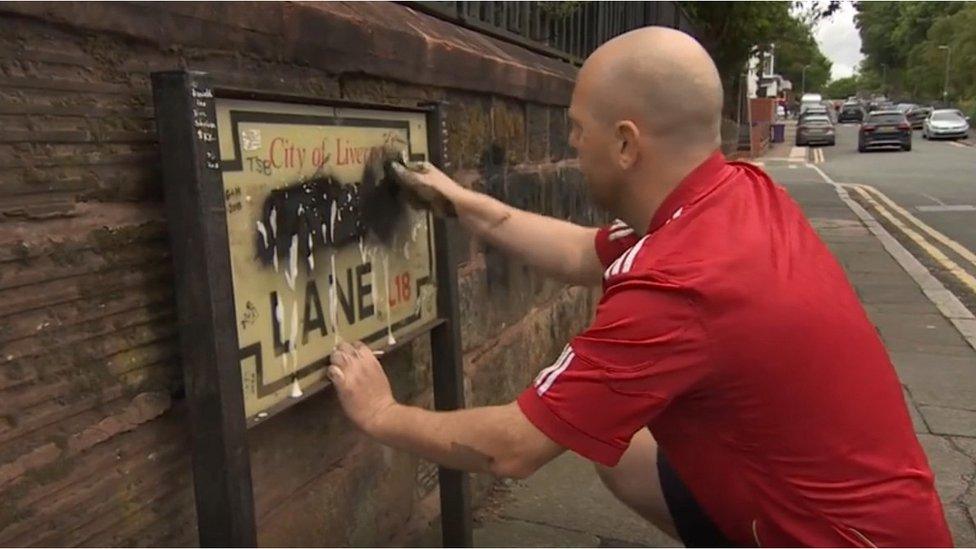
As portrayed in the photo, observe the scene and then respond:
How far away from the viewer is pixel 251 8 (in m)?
2.04

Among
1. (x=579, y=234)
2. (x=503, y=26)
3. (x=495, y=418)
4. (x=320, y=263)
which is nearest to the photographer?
(x=495, y=418)

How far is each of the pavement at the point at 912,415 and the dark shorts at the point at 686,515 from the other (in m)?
0.90

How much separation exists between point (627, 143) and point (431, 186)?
714 millimetres

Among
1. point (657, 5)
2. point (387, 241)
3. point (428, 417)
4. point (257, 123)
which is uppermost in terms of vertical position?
point (657, 5)

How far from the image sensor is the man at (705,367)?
173 cm

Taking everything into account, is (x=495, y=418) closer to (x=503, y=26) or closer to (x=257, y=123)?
(x=257, y=123)

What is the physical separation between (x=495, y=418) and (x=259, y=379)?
48cm

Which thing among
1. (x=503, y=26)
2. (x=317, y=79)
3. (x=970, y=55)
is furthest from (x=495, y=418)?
(x=970, y=55)

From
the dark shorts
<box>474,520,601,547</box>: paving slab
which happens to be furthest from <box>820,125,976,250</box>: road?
the dark shorts

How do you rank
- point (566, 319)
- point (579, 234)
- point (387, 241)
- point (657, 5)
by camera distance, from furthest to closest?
1. point (657, 5)
2. point (566, 319)
3. point (579, 234)
4. point (387, 241)

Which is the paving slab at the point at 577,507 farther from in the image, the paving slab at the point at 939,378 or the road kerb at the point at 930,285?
the road kerb at the point at 930,285

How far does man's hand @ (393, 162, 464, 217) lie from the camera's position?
2.40 meters

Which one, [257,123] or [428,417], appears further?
[428,417]

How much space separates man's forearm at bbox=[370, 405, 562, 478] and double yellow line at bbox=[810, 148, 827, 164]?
1224 inches
